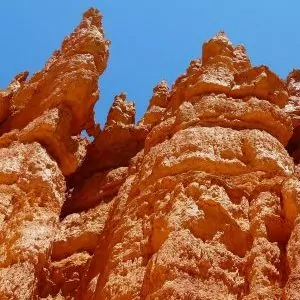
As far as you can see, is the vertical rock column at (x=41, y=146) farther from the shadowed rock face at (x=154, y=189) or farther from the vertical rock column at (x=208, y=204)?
the vertical rock column at (x=208, y=204)

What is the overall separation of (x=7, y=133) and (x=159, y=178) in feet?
11.1

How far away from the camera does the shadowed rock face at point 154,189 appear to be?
663cm

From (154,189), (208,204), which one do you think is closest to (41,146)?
(154,189)

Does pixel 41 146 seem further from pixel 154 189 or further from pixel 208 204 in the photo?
pixel 208 204

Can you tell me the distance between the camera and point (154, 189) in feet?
27.1

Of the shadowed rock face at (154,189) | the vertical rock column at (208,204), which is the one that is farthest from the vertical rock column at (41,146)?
the vertical rock column at (208,204)

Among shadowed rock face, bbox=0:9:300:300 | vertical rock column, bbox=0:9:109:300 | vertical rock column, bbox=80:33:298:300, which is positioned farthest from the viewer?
vertical rock column, bbox=0:9:109:300

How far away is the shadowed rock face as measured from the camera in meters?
6.63

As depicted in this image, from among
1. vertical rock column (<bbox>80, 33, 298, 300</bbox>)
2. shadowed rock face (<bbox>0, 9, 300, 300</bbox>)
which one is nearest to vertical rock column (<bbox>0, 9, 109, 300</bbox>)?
shadowed rock face (<bbox>0, 9, 300, 300</bbox>)

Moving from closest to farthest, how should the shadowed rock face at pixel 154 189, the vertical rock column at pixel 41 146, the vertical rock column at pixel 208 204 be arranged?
the vertical rock column at pixel 208 204 → the shadowed rock face at pixel 154 189 → the vertical rock column at pixel 41 146

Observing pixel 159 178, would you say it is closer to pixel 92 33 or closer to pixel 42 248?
pixel 42 248

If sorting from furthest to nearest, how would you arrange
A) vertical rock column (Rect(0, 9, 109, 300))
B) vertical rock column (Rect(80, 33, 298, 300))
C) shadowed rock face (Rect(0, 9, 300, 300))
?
vertical rock column (Rect(0, 9, 109, 300)) → shadowed rock face (Rect(0, 9, 300, 300)) → vertical rock column (Rect(80, 33, 298, 300))

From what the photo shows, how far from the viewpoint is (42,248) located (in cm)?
796

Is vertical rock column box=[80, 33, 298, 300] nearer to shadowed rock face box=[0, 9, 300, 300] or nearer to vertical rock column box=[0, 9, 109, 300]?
shadowed rock face box=[0, 9, 300, 300]
